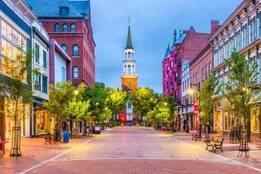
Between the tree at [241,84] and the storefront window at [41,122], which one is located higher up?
the tree at [241,84]

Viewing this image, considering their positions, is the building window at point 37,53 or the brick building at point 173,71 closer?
the building window at point 37,53

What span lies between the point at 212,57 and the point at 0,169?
5442 centimetres

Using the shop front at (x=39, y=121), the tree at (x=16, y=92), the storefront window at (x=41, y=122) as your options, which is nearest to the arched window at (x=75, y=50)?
the shop front at (x=39, y=121)

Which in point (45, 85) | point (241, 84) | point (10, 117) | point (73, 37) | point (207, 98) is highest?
point (73, 37)

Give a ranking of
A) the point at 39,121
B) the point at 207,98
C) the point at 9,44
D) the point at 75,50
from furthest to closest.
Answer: the point at 75,50 → the point at 39,121 → the point at 207,98 → the point at 9,44

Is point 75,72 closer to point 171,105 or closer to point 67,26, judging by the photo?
point 67,26

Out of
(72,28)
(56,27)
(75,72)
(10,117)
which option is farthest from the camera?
(75,72)

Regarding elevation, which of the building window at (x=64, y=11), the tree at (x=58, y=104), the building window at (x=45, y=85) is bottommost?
the tree at (x=58, y=104)

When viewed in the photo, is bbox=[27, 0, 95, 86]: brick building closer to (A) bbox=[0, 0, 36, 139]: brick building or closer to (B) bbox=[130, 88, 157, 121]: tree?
(A) bbox=[0, 0, 36, 139]: brick building

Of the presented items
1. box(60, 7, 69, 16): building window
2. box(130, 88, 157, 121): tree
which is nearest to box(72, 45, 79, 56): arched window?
box(60, 7, 69, 16): building window

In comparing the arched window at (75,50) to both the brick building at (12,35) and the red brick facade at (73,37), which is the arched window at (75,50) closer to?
the red brick facade at (73,37)

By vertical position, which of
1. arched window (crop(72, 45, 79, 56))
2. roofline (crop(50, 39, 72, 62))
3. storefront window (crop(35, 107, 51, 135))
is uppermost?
arched window (crop(72, 45, 79, 56))

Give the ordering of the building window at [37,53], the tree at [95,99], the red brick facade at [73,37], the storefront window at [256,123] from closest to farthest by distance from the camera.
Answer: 1. the storefront window at [256,123]
2. the building window at [37,53]
3. the tree at [95,99]
4. the red brick facade at [73,37]

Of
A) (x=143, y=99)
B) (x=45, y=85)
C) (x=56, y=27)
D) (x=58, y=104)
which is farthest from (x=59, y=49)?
(x=143, y=99)
